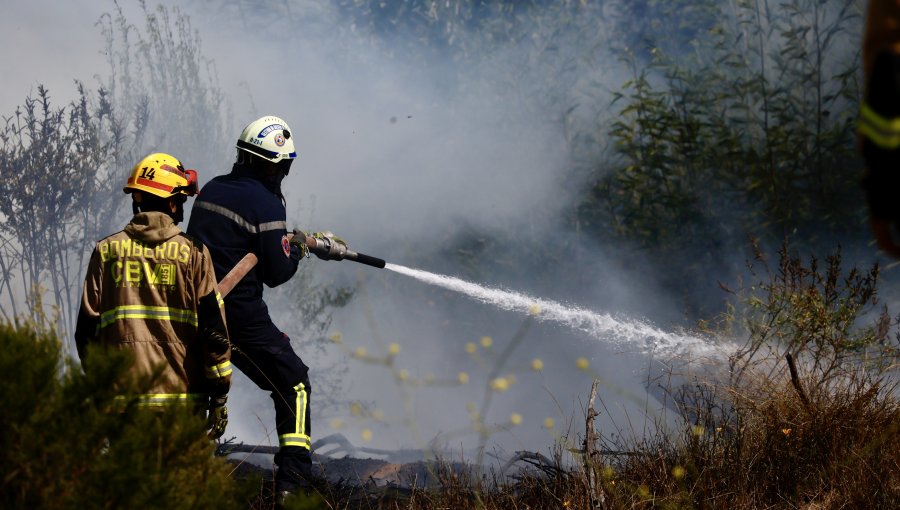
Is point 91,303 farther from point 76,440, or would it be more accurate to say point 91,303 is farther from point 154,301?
point 76,440

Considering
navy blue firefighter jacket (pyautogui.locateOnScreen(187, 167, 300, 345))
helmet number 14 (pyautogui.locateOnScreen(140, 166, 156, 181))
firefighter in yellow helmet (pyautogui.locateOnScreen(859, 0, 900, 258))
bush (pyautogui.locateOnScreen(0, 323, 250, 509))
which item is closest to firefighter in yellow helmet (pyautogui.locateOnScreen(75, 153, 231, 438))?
helmet number 14 (pyautogui.locateOnScreen(140, 166, 156, 181))

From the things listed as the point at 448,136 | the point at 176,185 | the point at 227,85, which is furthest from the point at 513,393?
the point at 176,185

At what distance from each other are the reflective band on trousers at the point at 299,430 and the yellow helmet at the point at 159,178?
0.97 meters

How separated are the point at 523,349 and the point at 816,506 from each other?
6311 millimetres

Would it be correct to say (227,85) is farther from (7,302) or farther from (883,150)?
(883,150)

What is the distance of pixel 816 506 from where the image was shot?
3451 mm

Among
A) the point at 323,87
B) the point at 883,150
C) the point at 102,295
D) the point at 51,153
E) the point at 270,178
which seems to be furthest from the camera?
the point at 323,87

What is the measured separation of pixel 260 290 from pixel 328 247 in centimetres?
49

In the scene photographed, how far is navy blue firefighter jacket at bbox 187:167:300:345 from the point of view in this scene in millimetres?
3801

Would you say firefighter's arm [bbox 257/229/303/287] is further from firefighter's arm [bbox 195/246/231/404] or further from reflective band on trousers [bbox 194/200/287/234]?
firefighter's arm [bbox 195/246/231/404]

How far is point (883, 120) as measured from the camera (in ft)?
5.59

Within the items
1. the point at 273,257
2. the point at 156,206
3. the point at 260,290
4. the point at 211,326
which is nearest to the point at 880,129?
the point at 211,326

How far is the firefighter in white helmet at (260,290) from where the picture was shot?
3.79m

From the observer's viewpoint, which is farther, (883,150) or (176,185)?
(176,185)
